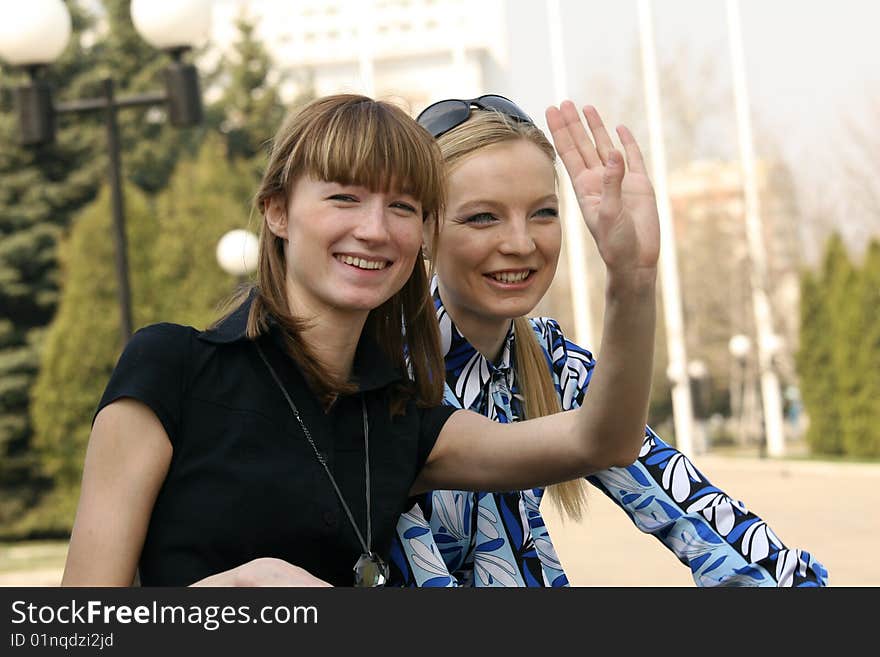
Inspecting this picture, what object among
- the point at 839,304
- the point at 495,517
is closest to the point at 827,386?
the point at 839,304

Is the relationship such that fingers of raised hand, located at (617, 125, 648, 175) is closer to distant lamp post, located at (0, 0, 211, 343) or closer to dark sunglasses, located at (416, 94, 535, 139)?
dark sunglasses, located at (416, 94, 535, 139)

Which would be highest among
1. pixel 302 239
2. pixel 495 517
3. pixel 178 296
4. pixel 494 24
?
pixel 494 24

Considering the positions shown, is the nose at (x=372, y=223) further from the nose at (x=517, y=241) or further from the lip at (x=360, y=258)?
the nose at (x=517, y=241)

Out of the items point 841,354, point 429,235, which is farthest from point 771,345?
point 429,235

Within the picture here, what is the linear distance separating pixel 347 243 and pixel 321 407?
265mm

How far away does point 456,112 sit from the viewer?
2.76 m

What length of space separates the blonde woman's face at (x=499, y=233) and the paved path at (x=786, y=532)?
3904 mm

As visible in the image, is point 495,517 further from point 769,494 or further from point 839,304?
point 839,304

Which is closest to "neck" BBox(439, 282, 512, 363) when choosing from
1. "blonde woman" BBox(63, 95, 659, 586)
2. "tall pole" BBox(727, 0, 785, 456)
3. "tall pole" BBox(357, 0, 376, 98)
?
"blonde woman" BBox(63, 95, 659, 586)

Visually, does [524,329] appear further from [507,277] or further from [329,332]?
[329,332]

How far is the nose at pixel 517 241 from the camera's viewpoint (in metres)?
2.56

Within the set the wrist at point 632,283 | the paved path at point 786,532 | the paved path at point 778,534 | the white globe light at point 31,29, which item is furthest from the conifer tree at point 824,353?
the wrist at point 632,283
